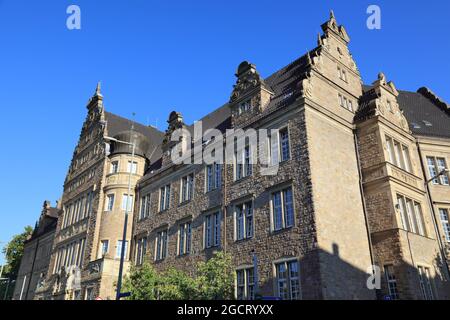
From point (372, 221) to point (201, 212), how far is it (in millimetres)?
9709

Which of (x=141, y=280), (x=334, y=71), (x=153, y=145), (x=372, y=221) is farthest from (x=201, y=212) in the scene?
(x=153, y=145)

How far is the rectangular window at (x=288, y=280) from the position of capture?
709 inches

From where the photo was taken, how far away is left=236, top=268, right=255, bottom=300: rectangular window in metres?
20.0

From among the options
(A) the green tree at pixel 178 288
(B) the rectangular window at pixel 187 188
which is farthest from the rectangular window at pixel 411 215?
(B) the rectangular window at pixel 187 188

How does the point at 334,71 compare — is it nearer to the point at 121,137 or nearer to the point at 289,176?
the point at 289,176

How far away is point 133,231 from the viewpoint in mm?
31453

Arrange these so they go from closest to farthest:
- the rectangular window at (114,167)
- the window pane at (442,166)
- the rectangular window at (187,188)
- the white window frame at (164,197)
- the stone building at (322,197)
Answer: the stone building at (322,197) < the window pane at (442,166) < the rectangular window at (187,188) < the white window frame at (164,197) < the rectangular window at (114,167)

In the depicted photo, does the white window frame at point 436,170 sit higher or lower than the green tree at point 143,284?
higher

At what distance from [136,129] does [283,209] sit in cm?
2345

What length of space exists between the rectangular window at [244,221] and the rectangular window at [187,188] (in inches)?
210

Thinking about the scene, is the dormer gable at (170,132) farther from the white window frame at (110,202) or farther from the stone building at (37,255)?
the stone building at (37,255)

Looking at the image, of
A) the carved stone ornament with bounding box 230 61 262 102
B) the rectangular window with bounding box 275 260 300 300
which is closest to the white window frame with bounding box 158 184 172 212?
the carved stone ornament with bounding box 230 61 262 102

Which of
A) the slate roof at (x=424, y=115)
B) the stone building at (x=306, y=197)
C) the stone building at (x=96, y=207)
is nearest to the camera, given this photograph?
the stone building at (x=306, y=197)

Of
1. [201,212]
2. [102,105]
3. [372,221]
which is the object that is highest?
[102,105]
